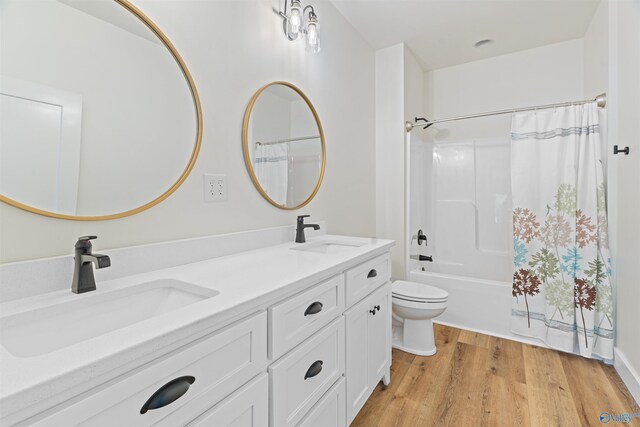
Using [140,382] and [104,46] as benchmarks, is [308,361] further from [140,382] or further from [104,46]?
[104,46]

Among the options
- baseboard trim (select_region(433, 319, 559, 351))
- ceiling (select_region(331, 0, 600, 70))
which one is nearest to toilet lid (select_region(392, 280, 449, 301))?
baseboard trim (select_region(433, 319, 559, 351))

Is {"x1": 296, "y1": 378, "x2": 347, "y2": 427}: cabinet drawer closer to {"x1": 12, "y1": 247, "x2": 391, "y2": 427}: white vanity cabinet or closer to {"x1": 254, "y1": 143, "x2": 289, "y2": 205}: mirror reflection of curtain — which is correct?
{"x1": 12, "y1": 247, "x2": 391, "y2": 427}: white vanity cabinet

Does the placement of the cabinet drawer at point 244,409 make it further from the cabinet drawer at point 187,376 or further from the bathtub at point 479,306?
the bathtub at point 479,306

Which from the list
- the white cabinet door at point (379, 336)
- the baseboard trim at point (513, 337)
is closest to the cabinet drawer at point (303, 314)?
the white cabinet door at point (379, 336)

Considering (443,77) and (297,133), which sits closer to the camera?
(297,133)

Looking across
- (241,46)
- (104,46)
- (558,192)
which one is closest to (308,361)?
(104,46)

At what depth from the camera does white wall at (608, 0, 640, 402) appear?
1.59m

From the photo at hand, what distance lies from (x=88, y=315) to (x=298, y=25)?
1.57m

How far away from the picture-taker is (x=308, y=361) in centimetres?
100

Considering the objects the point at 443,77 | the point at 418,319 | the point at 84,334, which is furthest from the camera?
the point at 443,77

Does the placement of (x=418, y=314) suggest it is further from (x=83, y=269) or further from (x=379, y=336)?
(x=83, y=269)

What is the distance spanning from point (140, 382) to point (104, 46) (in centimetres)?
100

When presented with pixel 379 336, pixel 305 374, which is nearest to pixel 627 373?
pixel 379 336

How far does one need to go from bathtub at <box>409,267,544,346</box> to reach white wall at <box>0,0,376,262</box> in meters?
1.14
